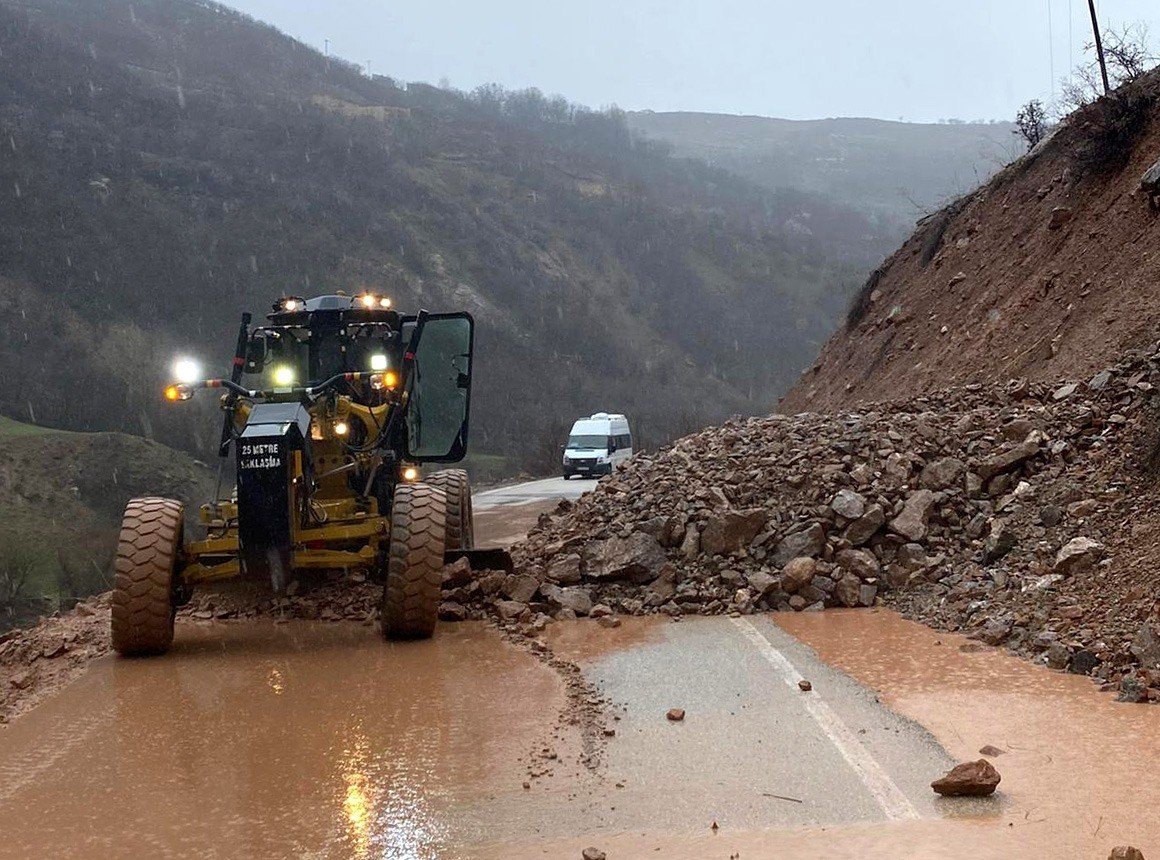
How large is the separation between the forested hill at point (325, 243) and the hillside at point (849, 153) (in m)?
41.5

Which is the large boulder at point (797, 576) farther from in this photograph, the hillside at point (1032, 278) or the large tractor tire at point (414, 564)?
the hillside at point (1032, 278)

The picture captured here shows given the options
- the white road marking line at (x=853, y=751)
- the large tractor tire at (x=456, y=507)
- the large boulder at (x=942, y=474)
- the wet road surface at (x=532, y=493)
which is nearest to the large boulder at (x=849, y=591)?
the large boulder at (x=942, y=474)

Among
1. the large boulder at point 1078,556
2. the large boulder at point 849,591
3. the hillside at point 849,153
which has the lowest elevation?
the large boulder at point 849,591

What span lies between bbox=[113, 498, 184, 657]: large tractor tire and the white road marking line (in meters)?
4.73

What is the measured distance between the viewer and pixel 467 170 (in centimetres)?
8994

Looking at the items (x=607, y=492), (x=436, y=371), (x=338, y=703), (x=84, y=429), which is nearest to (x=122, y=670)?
(x=338, y=703)

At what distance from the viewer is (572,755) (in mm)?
6625

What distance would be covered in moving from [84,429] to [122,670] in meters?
37.1

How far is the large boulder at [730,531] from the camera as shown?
38.6 ft

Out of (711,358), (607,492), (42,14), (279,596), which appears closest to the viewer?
(279,596)

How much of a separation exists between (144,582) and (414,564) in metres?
2.10

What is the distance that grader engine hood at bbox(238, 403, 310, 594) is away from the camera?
8.95 meters

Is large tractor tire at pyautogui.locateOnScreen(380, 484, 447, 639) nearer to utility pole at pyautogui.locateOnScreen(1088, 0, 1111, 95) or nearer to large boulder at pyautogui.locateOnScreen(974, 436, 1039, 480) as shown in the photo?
large boulder at pyautogui.locateOnScreen(974, 436, 1039, 480)

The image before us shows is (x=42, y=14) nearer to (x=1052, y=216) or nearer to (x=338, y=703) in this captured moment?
(x=1052, y=216)
